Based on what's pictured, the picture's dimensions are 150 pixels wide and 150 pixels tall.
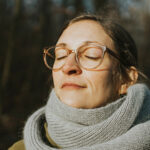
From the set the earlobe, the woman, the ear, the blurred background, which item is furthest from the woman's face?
the blurred background

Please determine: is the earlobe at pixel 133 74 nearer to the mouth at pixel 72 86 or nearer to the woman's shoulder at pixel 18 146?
the mouth at pixel 72 86

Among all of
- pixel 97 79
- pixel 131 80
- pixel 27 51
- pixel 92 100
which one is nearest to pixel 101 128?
pixel 92 100

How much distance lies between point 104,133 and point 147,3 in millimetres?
18783

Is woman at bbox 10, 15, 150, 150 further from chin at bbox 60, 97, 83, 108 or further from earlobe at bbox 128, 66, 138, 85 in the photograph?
earlobe at bbox 128, 66, 138, 85

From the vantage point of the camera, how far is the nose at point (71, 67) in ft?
5.32

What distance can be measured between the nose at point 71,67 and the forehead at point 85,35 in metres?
0.14

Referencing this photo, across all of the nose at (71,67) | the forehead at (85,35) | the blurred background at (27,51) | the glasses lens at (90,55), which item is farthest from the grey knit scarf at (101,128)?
the blurred background at (27,51)

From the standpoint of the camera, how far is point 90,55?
5.54 feet

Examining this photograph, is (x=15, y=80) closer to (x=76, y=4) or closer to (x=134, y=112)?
(x=76, y=4)

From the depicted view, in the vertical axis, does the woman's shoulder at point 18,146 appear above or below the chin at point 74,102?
below

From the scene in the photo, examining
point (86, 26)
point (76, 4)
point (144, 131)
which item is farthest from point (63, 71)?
point (76, 4)

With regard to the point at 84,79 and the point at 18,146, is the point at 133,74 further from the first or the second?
the point at 18,146

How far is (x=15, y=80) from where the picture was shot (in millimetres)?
11078

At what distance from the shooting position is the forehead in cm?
172
